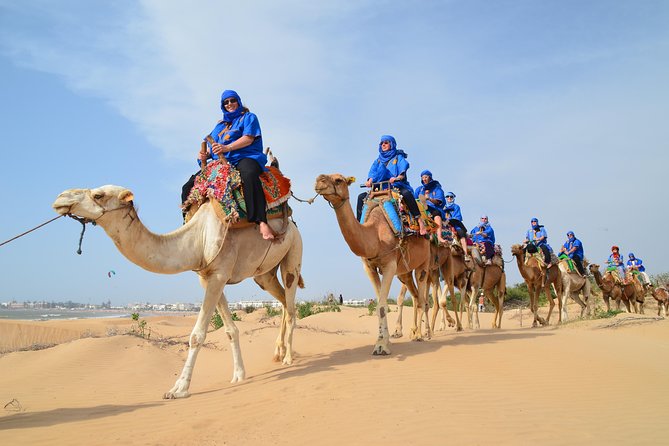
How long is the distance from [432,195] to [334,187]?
614cm

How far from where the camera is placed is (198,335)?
6.25 m

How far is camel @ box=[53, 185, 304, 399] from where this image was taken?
5.71 meters

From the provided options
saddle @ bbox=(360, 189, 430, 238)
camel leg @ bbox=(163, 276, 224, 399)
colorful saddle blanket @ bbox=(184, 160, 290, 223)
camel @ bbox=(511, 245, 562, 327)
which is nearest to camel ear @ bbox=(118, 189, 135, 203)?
colorful saddle blanket @ bbox=(184, 160, 290, 223)

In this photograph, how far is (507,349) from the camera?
314 inches

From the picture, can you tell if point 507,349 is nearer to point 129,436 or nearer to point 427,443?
point 427,443

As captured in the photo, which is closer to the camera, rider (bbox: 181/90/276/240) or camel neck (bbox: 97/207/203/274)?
camel neck (bbox: 97/207/203/274)

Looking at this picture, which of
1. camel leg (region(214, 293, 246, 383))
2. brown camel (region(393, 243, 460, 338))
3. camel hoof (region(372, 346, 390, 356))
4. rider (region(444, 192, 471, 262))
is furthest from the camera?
rider (region(444, 192, 471, 262))

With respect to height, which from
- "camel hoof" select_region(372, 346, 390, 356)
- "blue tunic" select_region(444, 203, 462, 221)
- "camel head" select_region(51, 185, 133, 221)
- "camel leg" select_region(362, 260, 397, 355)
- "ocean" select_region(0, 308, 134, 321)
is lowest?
"ocean" select_region(0, 308, 134, 321)

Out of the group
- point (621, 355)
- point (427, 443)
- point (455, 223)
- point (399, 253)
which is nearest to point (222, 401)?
point (427, 443)

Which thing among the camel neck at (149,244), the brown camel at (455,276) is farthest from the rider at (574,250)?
the camel neck at (149,244)

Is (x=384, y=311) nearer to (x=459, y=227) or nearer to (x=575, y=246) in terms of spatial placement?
(x=459, y=227)

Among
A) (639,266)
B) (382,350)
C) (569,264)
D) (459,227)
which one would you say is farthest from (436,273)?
(639,266)

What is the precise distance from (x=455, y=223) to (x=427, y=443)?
1082 centimetres

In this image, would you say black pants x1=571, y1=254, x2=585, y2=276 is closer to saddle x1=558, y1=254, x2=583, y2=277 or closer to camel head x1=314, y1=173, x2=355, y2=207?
saddle x1=558, y1=254, x2=583, y2=277
